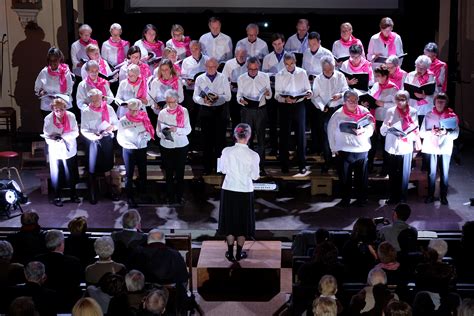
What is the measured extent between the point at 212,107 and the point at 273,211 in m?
1.45

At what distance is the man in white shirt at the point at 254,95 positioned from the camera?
10883 mm

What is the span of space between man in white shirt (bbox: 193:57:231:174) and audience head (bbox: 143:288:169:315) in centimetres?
446

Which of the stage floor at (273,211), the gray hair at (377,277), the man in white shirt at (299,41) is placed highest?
the man in white shirt at (299,41)

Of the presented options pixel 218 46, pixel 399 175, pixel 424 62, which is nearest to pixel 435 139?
pixel 399 175

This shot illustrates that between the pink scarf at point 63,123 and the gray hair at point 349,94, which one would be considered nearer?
the gray hair at point 349,94

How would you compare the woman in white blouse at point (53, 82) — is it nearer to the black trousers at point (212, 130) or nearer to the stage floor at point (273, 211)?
the stage floor at point (273, 211)

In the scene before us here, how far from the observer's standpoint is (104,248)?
25.0 ft

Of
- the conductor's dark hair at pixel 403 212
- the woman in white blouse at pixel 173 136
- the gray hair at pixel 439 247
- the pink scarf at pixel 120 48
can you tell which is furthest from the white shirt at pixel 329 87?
the gray hair at pixel 439 247

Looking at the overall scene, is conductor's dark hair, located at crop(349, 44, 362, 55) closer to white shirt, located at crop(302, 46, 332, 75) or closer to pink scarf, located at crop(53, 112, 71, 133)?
white shirt, located at crop(302, 46, 332, 75)

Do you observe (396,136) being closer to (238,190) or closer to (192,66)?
(238,190)

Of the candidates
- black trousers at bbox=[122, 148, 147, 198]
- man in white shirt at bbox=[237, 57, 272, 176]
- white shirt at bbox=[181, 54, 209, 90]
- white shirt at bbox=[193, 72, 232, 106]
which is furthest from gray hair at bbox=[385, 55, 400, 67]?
black trousers at bbox=[122, 148, 147, 198]

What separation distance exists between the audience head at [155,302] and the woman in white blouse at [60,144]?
14.3 feet

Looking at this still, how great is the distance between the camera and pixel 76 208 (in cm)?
1084

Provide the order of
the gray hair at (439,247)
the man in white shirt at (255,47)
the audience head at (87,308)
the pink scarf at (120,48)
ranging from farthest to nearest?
the pink scarf at (120,48), the man in white shirt at (255,47), the gray hair at (439,247), the audience head at (87,308)
